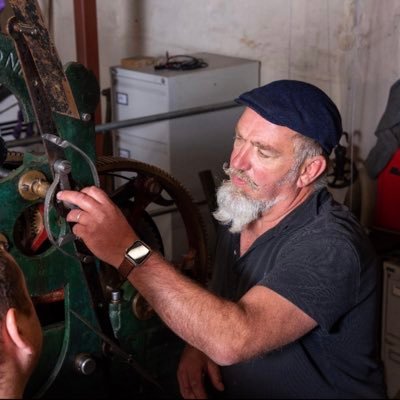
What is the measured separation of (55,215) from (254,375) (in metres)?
0.56

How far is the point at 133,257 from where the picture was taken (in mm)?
1346

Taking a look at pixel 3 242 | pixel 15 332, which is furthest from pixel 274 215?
pixel 15 332

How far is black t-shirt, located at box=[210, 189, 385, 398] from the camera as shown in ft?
4.57

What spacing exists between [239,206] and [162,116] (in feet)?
3.35

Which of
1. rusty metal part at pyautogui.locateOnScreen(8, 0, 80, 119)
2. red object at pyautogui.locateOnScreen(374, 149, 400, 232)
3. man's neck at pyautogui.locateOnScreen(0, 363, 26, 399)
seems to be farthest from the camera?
red object at pyautogui.locateOnScreen(374, 149, 400, 232)

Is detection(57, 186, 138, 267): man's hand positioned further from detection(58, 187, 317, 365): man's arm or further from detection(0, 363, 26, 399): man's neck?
detection(0, 363, 26, 399): man's neck

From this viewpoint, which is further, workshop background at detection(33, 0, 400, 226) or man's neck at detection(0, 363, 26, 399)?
workshop background at detection(33, 0, 400, 226)

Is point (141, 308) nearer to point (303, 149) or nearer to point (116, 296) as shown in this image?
point (116, 296)

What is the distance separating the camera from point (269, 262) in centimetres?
157

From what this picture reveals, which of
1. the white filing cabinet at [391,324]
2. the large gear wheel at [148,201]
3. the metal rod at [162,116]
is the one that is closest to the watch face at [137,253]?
the large gear wheel at [148,201]

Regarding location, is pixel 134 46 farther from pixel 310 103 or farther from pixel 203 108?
pixel 310 103

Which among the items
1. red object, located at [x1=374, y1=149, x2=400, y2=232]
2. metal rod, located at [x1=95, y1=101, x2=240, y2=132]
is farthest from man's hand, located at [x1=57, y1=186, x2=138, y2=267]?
red object, located at [x1=374, y1=149, x2=400, y2=232]

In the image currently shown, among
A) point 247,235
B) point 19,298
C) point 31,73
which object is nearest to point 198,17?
point 247,235

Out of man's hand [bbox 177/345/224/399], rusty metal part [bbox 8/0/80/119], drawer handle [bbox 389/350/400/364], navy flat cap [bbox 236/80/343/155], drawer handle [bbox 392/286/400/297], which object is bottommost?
drawer handle [bbox 389/350/400/364]
